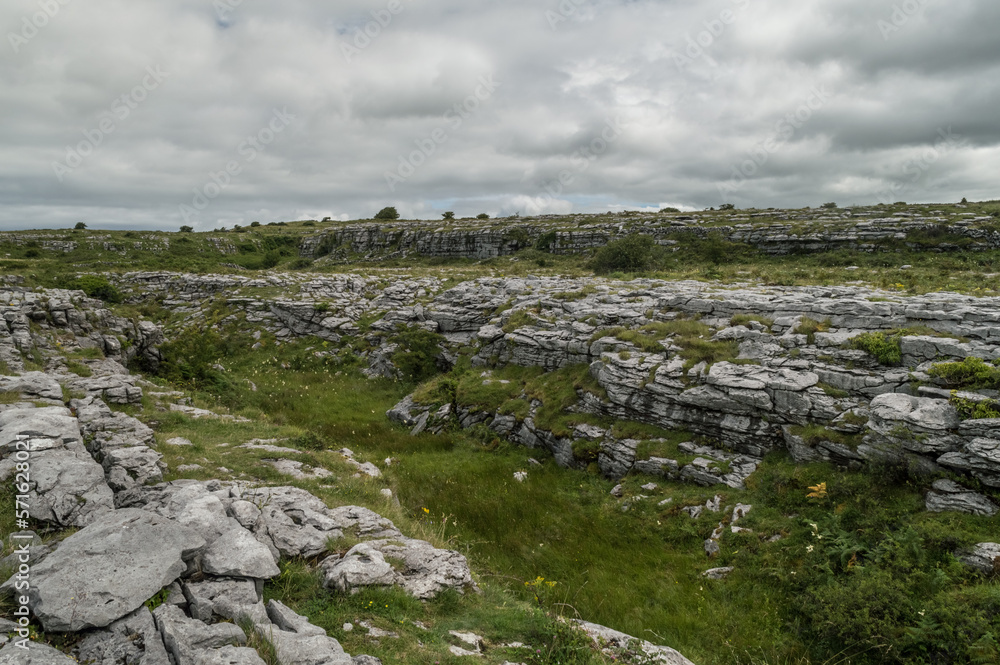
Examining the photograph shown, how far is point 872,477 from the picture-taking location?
11625 millimetres

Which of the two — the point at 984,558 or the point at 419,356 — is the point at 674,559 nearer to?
the point at 984,558

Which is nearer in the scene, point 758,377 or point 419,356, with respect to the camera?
point 758,377

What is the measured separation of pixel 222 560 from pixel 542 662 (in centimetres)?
544

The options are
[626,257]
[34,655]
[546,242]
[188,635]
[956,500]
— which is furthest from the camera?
[546,242]

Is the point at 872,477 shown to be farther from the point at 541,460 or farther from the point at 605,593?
the point at 541,460

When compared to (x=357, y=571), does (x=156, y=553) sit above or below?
above

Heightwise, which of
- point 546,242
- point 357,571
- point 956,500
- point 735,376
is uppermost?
point 546,242

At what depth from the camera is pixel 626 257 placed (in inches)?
1834

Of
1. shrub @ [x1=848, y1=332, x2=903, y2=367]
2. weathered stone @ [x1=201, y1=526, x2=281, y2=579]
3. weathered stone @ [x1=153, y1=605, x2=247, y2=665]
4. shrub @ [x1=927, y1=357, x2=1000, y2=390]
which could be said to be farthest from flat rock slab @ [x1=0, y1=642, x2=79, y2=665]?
shrub @ [x1=848, y1=332, x2=903, y2=367]

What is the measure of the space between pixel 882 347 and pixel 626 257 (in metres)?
33.4

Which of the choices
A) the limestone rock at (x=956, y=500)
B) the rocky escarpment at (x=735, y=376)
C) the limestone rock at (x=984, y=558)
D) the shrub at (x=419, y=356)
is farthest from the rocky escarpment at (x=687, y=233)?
the limestone rock at (x=984, y=558)

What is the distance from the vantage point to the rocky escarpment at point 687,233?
48.0 meters

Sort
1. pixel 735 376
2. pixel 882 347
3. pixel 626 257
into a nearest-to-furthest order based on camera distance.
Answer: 1. pixel 882 347
2. pixel 735 376
3. pixel 626 257

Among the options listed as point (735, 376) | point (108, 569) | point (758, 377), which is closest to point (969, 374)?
point (758, 377)
